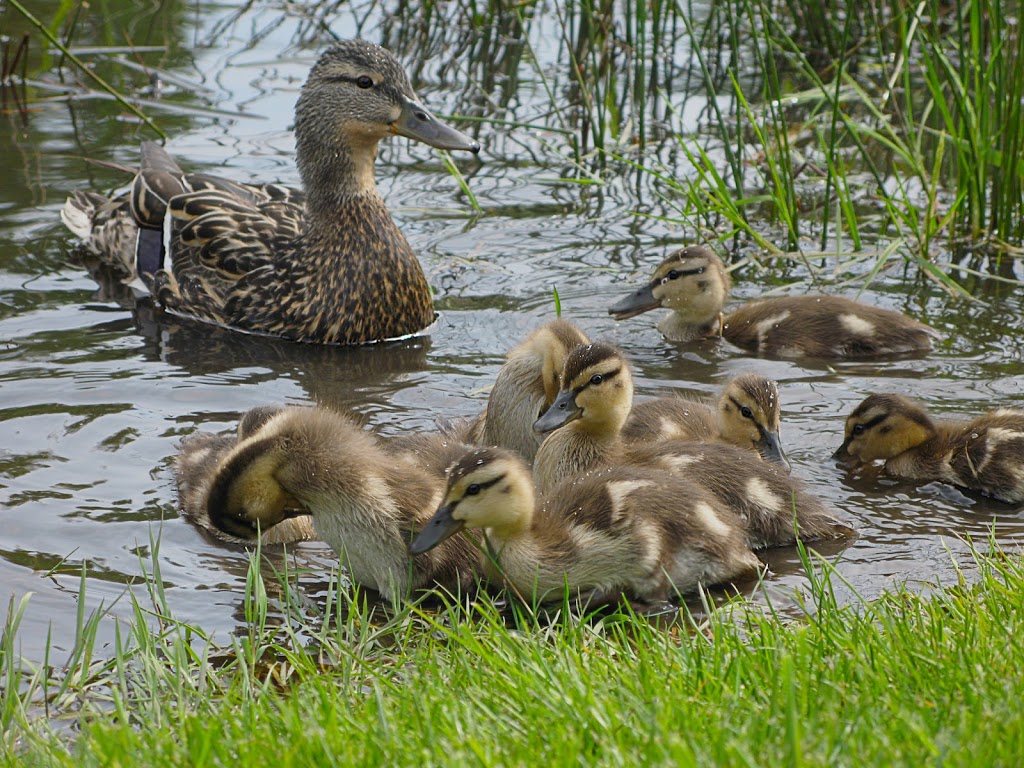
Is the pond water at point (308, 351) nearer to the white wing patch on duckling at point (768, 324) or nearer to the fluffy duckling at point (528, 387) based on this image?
the white wing patch on duckling at point (768, 324)

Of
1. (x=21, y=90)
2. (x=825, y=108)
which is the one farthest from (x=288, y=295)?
(x=825, y=108)

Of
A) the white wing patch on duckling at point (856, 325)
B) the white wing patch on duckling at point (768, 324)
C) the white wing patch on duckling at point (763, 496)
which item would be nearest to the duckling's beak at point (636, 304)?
the white wing patch on duckling at point (768, 324)

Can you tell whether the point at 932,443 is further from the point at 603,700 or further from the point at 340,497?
the point at 603,700

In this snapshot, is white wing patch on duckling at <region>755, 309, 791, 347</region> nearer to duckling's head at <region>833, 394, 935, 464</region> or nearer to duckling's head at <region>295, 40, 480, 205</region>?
duckling's head at <region>833, 394, 935, 464</region>

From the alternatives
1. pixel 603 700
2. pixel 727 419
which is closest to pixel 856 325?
pixel 727 419

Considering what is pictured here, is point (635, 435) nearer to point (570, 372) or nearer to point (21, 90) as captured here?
point (570, 372)

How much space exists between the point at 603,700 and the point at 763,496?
5.82 feet

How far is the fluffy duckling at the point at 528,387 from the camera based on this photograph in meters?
5.02

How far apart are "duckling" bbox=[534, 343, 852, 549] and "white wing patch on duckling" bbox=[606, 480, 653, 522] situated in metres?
0.28

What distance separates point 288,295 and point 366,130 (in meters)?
0.88

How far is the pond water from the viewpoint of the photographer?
4.43 metres

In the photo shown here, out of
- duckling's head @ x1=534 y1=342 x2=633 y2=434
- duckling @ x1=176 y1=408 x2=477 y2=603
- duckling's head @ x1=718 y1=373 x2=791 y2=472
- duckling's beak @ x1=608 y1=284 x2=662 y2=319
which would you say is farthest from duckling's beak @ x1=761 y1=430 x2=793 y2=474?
duckling's beak @ x1=608 y1=284 x2=662 y2=319

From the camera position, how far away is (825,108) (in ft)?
31.8

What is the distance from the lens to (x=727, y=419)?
4996 mm
